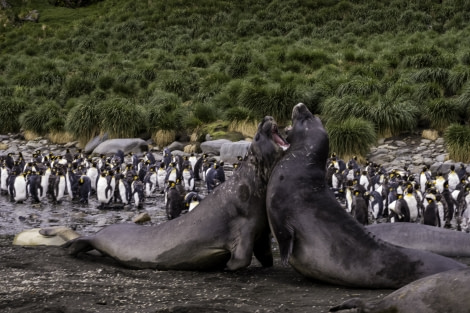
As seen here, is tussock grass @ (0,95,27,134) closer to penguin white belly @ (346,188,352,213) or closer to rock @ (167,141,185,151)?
rock @ (167,141,185,151)

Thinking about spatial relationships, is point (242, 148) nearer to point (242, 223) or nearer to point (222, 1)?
point (242, 223)

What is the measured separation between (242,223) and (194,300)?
1402mm

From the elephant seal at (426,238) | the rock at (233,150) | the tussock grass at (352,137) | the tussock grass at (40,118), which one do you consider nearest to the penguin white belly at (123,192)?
the rock at (233,150)

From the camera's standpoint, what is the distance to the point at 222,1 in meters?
41.2

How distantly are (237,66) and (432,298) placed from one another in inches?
913

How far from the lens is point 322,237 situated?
5887 mm

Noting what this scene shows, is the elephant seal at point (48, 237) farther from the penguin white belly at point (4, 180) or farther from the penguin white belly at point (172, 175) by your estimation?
the penguin white belly at point (4, 180)

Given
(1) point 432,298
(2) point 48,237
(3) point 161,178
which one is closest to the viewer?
(1) point 432,298

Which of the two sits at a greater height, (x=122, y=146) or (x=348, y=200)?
(x=122, y=146)

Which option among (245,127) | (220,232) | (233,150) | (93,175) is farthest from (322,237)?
(245,127)

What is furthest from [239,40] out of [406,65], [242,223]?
[242,223]

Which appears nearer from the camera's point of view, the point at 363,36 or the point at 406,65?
the point at 406,65

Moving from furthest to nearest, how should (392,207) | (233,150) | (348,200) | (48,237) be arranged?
(233,150) < (348,200) < (392,207) < (48,237)

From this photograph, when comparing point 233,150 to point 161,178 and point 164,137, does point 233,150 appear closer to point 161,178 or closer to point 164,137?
point 161,178
